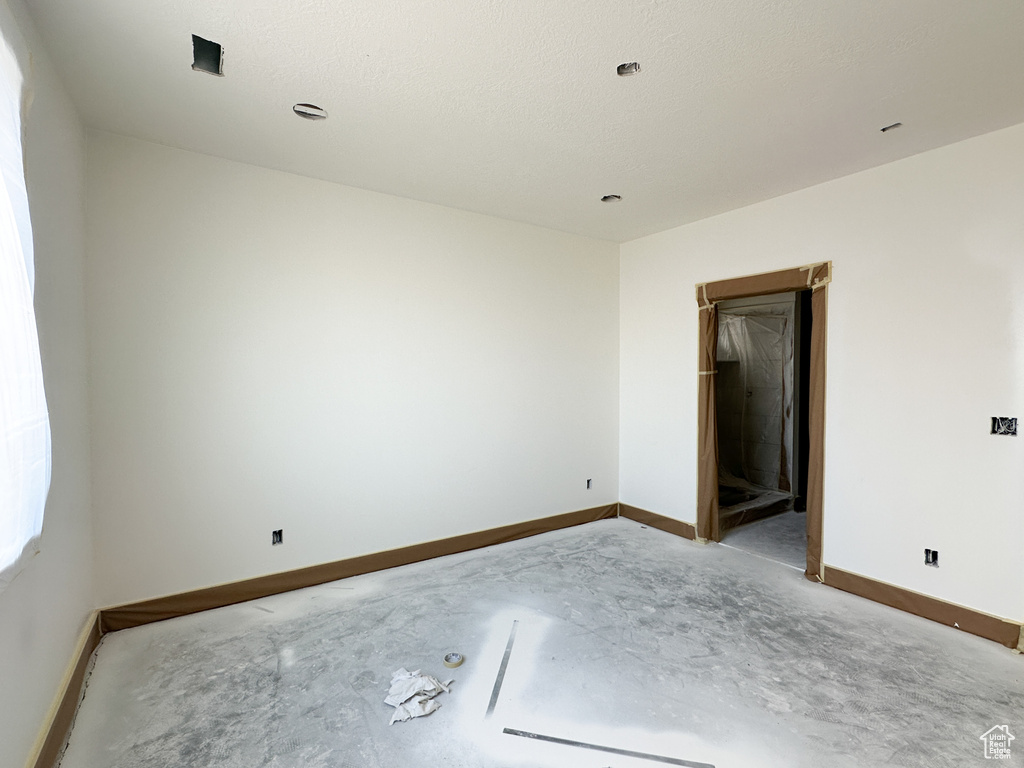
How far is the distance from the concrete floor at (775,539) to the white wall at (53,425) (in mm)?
4181

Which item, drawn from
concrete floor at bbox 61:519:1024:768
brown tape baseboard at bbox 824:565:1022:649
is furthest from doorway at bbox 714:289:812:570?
concrete floor at bbox 61:519:1024:768

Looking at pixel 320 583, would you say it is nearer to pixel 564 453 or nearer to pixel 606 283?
pixel 564 453

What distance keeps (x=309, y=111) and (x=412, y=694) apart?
277 cm

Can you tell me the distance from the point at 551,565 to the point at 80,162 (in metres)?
3.69

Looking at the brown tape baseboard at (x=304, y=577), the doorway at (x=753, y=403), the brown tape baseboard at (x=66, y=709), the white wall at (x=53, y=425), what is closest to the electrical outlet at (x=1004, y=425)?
the doorway at (x=753, y=403)

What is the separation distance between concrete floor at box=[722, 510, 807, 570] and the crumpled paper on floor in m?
2.80

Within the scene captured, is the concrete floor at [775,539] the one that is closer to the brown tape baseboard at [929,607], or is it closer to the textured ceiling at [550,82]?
the brown tape baseboard at [929,607]

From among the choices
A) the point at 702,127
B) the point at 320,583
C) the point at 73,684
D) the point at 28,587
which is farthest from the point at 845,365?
the point at 73,684

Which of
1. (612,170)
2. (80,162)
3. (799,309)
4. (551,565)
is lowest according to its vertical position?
(551,565)

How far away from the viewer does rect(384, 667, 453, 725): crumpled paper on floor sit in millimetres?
1989

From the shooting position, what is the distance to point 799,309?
5.22 m

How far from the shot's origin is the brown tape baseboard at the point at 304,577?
2.68 meters

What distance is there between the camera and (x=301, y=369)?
317 centimetres

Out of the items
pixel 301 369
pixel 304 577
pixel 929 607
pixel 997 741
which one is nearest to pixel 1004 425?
pixel 929 607
